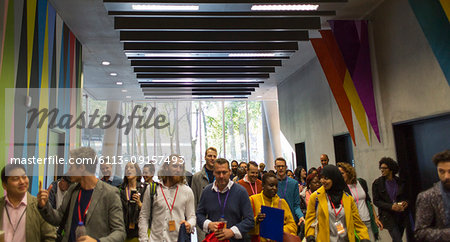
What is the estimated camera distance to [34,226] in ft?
8.05

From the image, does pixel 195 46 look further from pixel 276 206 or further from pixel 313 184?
pixel 276 206

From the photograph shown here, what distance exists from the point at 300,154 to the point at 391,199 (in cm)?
608

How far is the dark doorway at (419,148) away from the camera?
526cm

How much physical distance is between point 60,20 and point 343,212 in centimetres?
586

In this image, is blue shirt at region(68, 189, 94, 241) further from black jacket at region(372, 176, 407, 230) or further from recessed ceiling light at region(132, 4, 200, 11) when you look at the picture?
black jacket at region(372, 176, 407, 230)

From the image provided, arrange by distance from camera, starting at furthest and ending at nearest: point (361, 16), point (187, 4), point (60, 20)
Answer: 1. point (361, 16)
2. point (60, 20)
3. point (187, 4)

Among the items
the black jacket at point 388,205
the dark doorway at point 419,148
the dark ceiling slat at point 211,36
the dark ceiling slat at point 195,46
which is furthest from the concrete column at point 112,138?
the black jacket at point 388,205

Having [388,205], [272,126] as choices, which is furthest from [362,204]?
[272,126]

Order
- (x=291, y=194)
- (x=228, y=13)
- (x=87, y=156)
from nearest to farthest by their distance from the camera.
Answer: (x=87, y=156) → (x=291, y=194) → (x=228, y=13)

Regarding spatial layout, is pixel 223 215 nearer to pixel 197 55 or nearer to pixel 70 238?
pixel 70 238

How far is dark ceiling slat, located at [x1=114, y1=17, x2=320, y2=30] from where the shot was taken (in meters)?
6.02

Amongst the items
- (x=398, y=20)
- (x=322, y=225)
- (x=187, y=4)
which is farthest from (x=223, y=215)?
(x=398, y=20)

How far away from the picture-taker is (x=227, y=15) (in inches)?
229

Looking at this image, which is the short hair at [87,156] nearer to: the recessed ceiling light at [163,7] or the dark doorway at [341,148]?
the recessed ceiling light at [163,7]
